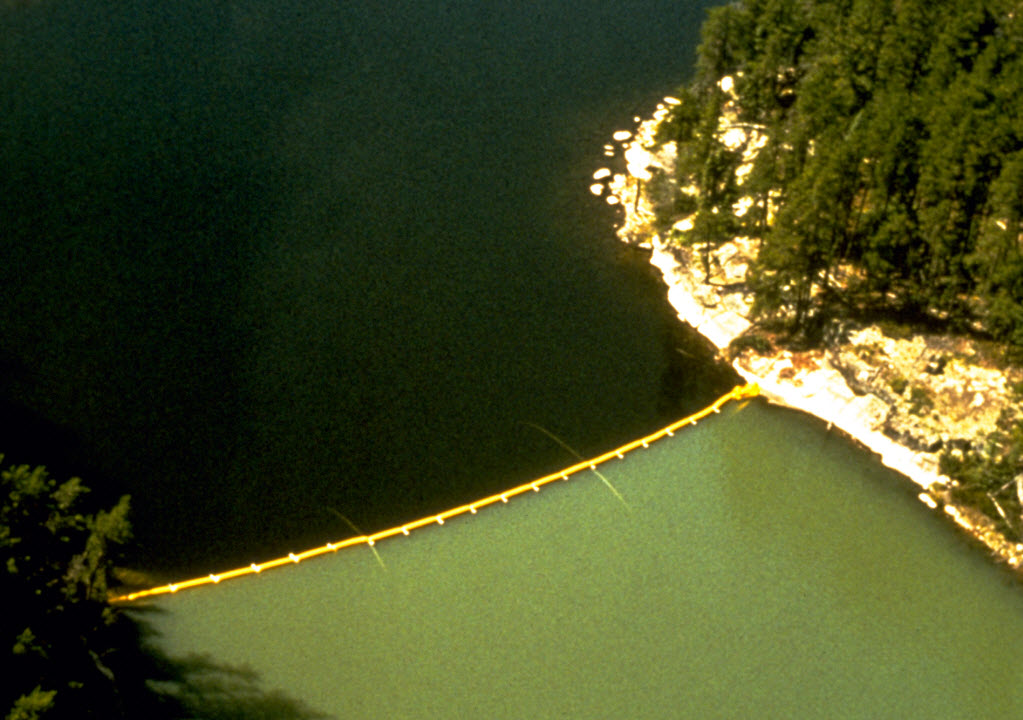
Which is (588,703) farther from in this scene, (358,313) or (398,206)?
(398,206)

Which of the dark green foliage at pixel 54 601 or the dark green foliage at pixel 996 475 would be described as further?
the dark green foliage at pixel 996 475

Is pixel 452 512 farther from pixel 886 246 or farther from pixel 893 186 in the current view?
pixel 893 186

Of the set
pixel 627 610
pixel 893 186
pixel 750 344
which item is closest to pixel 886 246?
pixel 893 186

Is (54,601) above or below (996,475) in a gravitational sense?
below

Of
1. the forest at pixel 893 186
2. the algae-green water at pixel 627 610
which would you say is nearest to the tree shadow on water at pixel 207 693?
the algae-green water at pixel 627 610

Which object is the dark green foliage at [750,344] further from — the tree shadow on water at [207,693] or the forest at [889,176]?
the tree shadow on water at [207,693]

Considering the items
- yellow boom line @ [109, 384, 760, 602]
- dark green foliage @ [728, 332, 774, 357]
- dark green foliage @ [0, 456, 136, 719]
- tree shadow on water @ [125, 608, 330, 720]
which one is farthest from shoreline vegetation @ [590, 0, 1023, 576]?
dark green foliage @ [0, 456, 136, 719]
